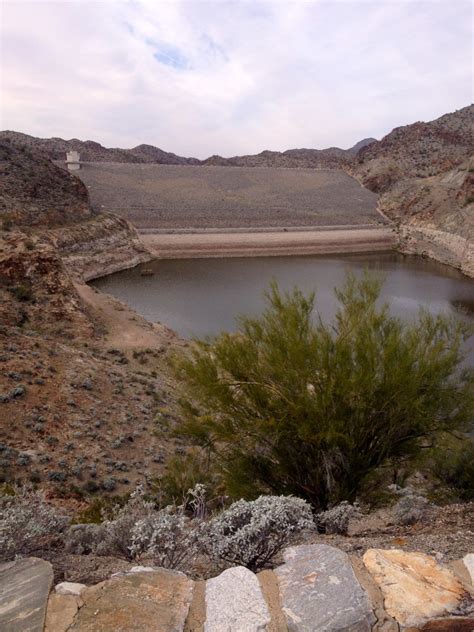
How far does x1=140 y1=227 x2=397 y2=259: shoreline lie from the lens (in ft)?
136

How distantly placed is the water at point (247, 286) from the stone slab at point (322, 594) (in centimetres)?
1565

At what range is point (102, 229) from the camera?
3666 centimetres

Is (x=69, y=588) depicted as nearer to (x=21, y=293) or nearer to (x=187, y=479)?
(x=187, y=479)

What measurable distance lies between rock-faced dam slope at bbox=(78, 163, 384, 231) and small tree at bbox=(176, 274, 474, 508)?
38.8 m

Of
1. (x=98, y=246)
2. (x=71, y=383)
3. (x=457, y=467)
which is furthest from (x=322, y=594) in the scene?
(x=98, y=246)

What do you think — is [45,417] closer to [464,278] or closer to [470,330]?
[470,330]

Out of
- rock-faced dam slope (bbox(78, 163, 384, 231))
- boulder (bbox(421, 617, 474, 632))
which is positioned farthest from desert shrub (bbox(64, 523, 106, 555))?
rock-faced dam slope (bbox(78, 163, 384, 231))

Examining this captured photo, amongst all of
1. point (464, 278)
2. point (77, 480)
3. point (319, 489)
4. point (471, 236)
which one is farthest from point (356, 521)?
point (471, 236)

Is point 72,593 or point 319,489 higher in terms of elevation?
point 72,593

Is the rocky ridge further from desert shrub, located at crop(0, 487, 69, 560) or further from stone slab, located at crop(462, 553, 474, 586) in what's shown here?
desert shrub, located at crop(0, 487, 69, 560)

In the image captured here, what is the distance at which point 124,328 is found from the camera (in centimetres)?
1762

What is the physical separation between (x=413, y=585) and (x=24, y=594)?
1758 mm

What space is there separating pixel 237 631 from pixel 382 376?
4233 mm

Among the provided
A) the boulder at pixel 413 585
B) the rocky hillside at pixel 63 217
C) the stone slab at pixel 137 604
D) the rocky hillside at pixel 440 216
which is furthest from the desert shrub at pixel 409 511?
the rocky hillside at pixel 440 216
